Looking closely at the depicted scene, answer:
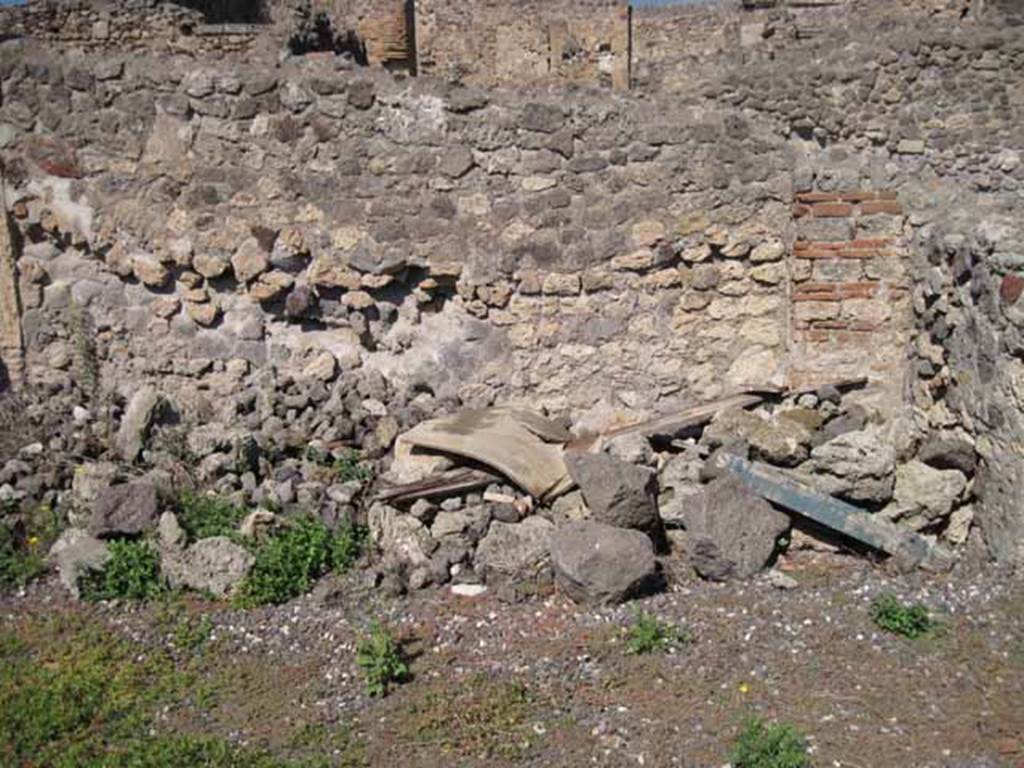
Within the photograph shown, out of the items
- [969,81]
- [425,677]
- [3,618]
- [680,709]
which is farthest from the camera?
[969,81]

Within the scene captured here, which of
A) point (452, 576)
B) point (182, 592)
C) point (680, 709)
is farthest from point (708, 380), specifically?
point (182, 592)

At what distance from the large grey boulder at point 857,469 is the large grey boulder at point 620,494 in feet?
2.93

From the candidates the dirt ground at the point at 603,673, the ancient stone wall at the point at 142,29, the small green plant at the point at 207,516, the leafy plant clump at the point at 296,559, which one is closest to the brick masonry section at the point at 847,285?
the dirt ground at the point at 603,673

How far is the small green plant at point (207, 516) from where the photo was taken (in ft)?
17.4

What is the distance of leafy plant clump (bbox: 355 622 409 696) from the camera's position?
4.21 m

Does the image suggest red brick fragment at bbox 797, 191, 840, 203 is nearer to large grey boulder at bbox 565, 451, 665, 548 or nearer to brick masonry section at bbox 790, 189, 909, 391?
brick masonry section at bbox 790, 189, 909, 391

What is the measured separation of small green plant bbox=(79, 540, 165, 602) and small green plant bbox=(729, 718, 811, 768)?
2.80 meters

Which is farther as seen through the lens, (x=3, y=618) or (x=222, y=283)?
(x=222, y=283)

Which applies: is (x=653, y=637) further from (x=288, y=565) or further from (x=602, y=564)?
(x=288, y=565)

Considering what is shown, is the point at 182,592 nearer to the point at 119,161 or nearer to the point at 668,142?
the point at 119,161

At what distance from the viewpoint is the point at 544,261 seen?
6012 mm

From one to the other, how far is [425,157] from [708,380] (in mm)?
2082

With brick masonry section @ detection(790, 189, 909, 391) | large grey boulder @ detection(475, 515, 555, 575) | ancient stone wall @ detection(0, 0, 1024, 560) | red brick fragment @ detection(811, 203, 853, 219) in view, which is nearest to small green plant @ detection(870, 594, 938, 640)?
ancient stone wall @ detection(0, 0, 1024, 560)

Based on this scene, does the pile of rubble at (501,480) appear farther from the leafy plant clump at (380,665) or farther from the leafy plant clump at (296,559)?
the leafy plant clump at (380,665)
